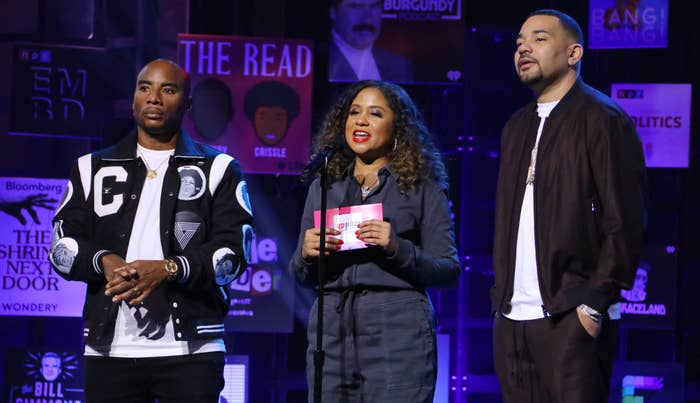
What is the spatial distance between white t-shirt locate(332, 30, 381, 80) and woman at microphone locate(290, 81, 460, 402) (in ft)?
7.74

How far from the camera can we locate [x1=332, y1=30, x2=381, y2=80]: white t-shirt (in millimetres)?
5941

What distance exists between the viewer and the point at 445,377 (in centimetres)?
589

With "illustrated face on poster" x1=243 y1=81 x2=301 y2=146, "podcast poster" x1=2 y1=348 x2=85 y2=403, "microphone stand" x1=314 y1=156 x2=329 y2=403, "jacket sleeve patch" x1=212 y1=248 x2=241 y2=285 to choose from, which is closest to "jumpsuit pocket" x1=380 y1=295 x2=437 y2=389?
"microphone stand" x1=314 y1=156 x2=329 y2=403

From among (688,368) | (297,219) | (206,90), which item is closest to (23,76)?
(206,90)

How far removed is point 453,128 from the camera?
20.0 feet

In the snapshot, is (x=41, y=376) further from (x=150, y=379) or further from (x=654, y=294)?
(x=654, y=294)

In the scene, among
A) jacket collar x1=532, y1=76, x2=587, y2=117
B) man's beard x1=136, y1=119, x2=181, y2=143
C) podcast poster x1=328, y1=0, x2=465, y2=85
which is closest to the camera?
jacket collar x1=532, y1=76, x2=587, y2=117

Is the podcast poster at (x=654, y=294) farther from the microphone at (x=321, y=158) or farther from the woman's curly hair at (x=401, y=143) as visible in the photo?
the microphone at (x=321, y=158)

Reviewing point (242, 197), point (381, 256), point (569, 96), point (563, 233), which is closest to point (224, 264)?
point (242, 197)

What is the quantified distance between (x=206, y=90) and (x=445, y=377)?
234cm

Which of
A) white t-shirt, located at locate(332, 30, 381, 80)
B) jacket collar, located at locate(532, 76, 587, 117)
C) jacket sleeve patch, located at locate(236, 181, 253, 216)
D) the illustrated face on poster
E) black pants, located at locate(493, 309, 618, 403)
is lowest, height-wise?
black pants, located at locate(493, 309, 618, 403)

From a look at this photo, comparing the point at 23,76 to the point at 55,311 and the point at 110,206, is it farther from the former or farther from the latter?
the point at 110,206

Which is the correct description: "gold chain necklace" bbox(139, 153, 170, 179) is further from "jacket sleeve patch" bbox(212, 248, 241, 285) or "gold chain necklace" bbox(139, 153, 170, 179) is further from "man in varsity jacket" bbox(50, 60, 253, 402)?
"jacket sleeve patch" bbox(212, 248, 241, 285)

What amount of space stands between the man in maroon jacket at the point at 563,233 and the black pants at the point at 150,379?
1.04 m
